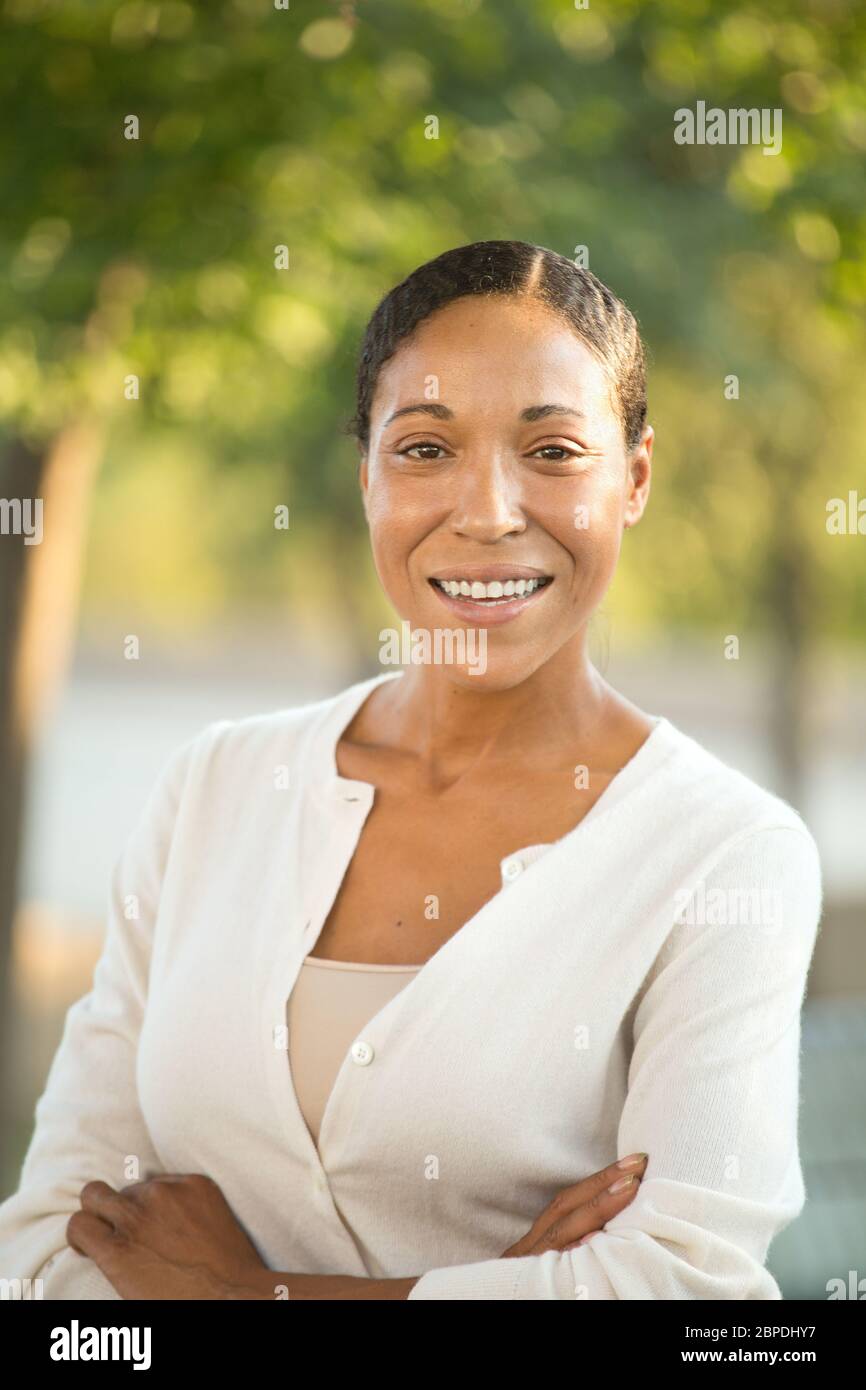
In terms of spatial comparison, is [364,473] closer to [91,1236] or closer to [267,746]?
[267,746]

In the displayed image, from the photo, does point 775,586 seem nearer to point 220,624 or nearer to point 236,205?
point 236,205

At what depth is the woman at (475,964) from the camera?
6.16ft

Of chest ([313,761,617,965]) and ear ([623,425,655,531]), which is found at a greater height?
ear ([623,425,655,531])

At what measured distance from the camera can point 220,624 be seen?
95.8 ft

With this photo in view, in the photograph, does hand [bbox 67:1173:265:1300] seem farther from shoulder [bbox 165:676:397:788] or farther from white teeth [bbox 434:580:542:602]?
white teeth [bbox 434:580:542:602]

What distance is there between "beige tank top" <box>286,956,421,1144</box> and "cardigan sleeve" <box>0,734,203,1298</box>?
0.32 m

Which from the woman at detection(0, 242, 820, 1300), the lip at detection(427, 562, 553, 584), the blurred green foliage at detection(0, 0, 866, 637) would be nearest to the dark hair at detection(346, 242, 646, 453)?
the woman at detection(0, 242, 820, 1300)

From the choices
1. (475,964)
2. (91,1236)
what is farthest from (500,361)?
(91,1236)

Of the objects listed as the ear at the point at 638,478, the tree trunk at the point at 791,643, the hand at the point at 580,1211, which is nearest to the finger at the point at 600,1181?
the hand at the point at 580,1211

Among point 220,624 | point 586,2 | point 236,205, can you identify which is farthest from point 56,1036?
point 220,624

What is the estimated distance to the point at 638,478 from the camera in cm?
220

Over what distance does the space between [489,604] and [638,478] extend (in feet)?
1.04

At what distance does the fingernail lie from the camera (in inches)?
72.7

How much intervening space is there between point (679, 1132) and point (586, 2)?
3.18 meters
